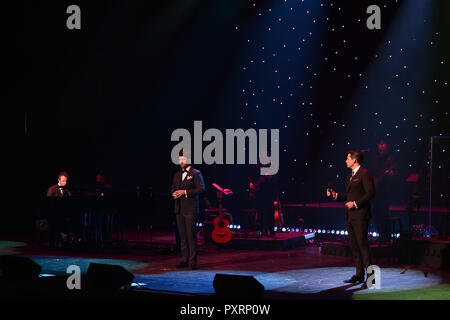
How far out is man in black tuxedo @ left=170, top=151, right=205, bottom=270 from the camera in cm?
839

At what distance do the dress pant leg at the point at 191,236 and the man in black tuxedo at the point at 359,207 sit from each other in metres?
2.23

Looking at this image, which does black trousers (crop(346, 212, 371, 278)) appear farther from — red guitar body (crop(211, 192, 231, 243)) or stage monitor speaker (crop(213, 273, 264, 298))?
red guitar body (crop(211, 192, 231, 243))

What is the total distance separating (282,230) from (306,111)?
3.36 m

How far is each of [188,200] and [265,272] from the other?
5.12 ft

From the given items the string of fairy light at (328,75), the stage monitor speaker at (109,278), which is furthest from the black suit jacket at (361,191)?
the string of fairy light at (328,75)

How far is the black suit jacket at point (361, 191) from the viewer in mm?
7086

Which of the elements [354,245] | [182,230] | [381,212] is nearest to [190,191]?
[182,230]

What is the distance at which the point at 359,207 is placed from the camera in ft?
23.3

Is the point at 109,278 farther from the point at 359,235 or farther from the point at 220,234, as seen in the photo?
the point at 220,234

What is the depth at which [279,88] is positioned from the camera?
15250 millimetres

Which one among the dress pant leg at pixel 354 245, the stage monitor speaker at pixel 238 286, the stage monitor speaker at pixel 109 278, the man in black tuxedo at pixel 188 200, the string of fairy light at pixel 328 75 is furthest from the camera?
the string of fairy light at pixel 328 75

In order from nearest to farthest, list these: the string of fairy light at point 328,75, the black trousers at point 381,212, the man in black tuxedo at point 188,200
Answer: the man in black tuxedo at point 188,200, the black trousers at point 381,212, the string of fairy light at point 328,75

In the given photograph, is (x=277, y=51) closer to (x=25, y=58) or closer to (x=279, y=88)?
(x=279, y=88)

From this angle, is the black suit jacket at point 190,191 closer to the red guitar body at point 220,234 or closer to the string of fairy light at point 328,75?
the red guitar body at point 220,234
